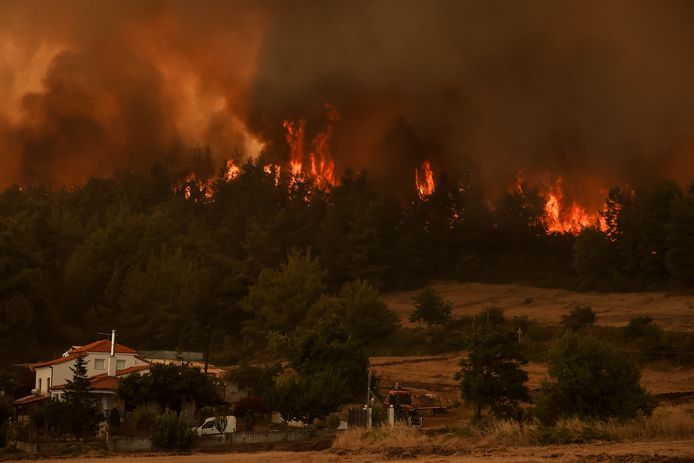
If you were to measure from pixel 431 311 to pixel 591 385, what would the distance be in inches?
1305

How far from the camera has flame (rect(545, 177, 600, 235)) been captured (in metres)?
89.3

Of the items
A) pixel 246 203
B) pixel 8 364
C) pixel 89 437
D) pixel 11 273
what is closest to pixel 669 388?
pixel 89 437

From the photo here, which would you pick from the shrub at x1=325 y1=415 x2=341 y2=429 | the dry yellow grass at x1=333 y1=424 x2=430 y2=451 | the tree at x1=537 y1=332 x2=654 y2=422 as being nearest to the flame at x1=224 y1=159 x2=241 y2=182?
the shrub at x1=325 y1=415 x2=341 y2=429

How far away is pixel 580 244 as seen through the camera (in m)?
78.5

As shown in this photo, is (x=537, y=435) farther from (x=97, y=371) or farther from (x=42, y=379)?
(x=42, y=379)

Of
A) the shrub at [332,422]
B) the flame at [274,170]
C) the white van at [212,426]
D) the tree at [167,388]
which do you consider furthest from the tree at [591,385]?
the flame at [274,170]

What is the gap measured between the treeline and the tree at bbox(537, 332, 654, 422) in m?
31.0

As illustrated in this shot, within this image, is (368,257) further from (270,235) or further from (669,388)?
(669,388)

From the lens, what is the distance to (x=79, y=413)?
37625mm

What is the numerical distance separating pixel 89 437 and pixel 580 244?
168 ft

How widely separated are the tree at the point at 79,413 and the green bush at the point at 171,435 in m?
4.63

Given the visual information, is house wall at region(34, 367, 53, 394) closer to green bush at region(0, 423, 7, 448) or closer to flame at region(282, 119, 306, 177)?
green bush at region(0, 423, 7, 448)

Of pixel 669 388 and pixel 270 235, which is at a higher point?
pixel 270 235

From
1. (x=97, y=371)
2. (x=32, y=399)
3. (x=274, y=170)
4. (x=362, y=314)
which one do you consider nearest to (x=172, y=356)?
(x=97, y=371)
